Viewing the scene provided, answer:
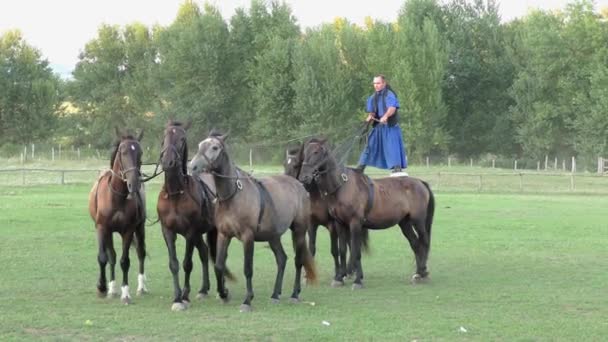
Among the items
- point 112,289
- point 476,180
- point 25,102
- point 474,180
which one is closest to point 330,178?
point 112,289

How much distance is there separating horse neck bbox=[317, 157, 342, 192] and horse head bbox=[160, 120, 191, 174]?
269cm

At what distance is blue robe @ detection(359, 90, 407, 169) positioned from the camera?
1430cm

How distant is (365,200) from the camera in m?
13.2

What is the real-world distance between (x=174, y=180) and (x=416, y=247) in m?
4.95

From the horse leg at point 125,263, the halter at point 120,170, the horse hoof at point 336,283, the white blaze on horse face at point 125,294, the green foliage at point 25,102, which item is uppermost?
the green foliage at point 25,102

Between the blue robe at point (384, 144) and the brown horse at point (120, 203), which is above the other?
the blue robe at point (384, 144)

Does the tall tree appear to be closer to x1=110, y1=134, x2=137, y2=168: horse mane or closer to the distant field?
the distant field

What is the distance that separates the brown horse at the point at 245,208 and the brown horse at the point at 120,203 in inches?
36.2

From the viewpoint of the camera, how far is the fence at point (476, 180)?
41188 mm

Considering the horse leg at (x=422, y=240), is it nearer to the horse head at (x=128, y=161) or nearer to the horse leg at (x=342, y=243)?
the horse leg at (x=342, y=243)

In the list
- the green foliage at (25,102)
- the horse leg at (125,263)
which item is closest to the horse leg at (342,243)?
the horse leg at (125,263)

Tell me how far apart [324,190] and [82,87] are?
6949 centimetres

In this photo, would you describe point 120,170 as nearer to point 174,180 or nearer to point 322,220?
point 174,180

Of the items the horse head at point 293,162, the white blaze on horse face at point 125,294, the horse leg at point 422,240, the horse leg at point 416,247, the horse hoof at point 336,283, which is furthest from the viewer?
the horse leg at point 422,240
